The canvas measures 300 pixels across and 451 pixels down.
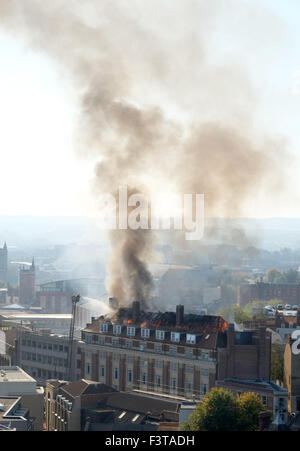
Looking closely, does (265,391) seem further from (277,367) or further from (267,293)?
(267,293)

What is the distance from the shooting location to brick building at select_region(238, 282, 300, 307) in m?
158

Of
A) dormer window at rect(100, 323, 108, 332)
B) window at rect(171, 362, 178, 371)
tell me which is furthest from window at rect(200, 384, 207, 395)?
dormer window at rect(100, 323, 108, 332)

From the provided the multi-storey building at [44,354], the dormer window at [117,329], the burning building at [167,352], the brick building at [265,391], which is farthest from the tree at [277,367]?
the multi-storey building at [44,354]

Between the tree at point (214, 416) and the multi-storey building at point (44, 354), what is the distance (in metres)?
26.2

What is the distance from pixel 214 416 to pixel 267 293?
113889 mm

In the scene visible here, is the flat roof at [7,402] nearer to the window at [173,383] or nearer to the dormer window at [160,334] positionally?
the window at [173,383]

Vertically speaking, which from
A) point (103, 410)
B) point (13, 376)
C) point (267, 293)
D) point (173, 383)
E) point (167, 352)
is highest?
point (267, 293)

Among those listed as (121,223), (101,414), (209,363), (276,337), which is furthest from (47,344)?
(101,414)

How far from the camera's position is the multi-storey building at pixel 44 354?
254 feet

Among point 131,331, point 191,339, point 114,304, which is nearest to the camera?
point 191,339

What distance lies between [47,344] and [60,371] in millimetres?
4018

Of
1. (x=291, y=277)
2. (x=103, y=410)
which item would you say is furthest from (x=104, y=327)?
(x=291, y=277)

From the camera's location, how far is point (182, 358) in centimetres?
6312

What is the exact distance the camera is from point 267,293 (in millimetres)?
161500
